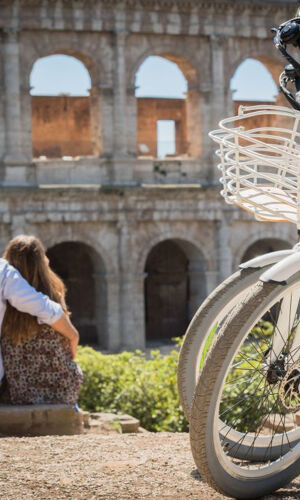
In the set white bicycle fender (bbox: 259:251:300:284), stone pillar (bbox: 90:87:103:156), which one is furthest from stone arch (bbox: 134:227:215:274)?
white bicycle fender (bbox: 259:251:300:284)

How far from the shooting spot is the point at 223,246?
903 inches

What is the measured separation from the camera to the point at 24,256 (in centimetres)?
639

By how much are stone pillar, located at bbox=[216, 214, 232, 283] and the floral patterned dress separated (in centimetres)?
1643

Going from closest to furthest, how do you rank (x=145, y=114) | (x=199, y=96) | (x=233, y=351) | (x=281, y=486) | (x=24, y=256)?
(x=233, y=351), (x=281, y=486), (x=24, y=256), (x=199, y=96), (x=145, y=114)

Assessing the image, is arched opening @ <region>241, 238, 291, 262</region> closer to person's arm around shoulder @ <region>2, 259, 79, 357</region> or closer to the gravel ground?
person's arm around shoulder @ <region>2, 259, 79, 357</region>

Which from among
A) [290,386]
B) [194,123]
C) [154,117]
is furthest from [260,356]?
[154,117]

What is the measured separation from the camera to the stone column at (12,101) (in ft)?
69.2

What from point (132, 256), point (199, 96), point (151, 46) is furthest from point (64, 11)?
point (132, 256)

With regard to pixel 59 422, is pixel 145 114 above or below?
above

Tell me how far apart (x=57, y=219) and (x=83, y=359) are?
9.37 meters

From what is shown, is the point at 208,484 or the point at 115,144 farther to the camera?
the point at 115,144

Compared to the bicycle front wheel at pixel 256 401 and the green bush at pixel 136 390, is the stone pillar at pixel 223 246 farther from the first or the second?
the bicycle front wheel at pixel 256 401

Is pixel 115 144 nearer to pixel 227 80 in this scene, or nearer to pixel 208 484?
pixel 227 80

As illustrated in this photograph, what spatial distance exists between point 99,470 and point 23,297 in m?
1.69
